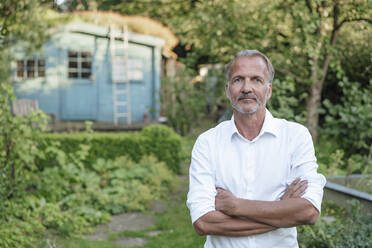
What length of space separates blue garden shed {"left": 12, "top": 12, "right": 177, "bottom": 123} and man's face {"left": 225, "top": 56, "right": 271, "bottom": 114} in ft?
38.5

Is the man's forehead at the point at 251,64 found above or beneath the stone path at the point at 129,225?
above

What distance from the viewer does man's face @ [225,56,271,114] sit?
2.32m

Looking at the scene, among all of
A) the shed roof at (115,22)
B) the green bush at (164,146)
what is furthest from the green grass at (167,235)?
the shed roof at (115,22)

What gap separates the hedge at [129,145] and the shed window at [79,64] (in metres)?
6.30

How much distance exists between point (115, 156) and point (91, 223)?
2640 millimetres

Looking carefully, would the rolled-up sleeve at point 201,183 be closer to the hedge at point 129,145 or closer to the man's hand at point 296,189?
the man's hand at point 296,189

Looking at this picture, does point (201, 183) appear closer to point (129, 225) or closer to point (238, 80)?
point (238, 80)

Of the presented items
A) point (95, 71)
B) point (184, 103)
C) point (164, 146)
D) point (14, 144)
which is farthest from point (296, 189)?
point (95, 71)

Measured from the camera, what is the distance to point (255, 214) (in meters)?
2.18

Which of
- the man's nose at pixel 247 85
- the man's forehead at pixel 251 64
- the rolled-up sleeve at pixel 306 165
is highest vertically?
the man's forehead at pixel 251 64

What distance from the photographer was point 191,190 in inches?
92.0

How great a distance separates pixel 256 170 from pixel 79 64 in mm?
12831

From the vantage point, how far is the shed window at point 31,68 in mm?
14203

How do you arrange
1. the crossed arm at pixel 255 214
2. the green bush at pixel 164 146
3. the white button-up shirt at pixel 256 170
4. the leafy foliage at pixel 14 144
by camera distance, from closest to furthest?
the crossed arm at pixel 255 214
the white button-up shirt at pixel 256 170
the leafy foliage at pixel 14 144
the green bush at pixel 164 146
